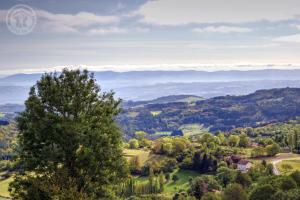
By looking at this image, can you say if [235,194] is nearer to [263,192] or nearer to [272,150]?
[263,192]

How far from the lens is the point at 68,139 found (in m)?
21.4

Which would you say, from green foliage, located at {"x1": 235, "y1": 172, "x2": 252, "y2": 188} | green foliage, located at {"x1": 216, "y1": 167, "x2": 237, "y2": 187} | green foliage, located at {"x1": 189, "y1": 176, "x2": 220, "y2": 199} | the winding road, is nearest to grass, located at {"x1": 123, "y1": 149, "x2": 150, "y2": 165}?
green foliage, located at {"x1": 216, "y1": 167, "x2": 237, "y2": 187}

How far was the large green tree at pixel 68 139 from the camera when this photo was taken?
838 inches

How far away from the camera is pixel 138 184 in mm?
93750

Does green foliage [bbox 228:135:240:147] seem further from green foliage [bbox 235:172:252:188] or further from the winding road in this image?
green foliage [bbox 235:172:252:188]

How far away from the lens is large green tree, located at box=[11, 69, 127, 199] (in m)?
21.3

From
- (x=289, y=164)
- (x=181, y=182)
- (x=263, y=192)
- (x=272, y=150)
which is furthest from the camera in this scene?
(x=272, y=150)

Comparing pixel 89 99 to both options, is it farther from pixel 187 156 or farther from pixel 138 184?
pixel 187 156

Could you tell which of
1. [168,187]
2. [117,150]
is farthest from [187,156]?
[117,150]

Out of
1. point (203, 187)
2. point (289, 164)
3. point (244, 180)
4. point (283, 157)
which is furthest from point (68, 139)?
point (283, 157)

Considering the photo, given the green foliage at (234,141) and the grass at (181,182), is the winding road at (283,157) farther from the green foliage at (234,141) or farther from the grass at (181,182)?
the green foliage at (234,141)

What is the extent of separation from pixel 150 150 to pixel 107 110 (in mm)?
108658

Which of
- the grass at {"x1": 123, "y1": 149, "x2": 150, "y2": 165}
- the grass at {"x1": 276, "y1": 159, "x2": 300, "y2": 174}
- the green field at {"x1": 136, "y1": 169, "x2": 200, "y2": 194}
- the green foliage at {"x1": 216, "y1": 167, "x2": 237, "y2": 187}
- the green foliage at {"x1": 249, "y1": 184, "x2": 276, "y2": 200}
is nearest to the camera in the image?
the green foliage at {"x1": 249, "y1": 184, "x2": 276, "y2": 200}

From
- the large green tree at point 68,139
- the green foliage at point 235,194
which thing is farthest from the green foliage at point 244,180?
the large green tree at point 68,139
